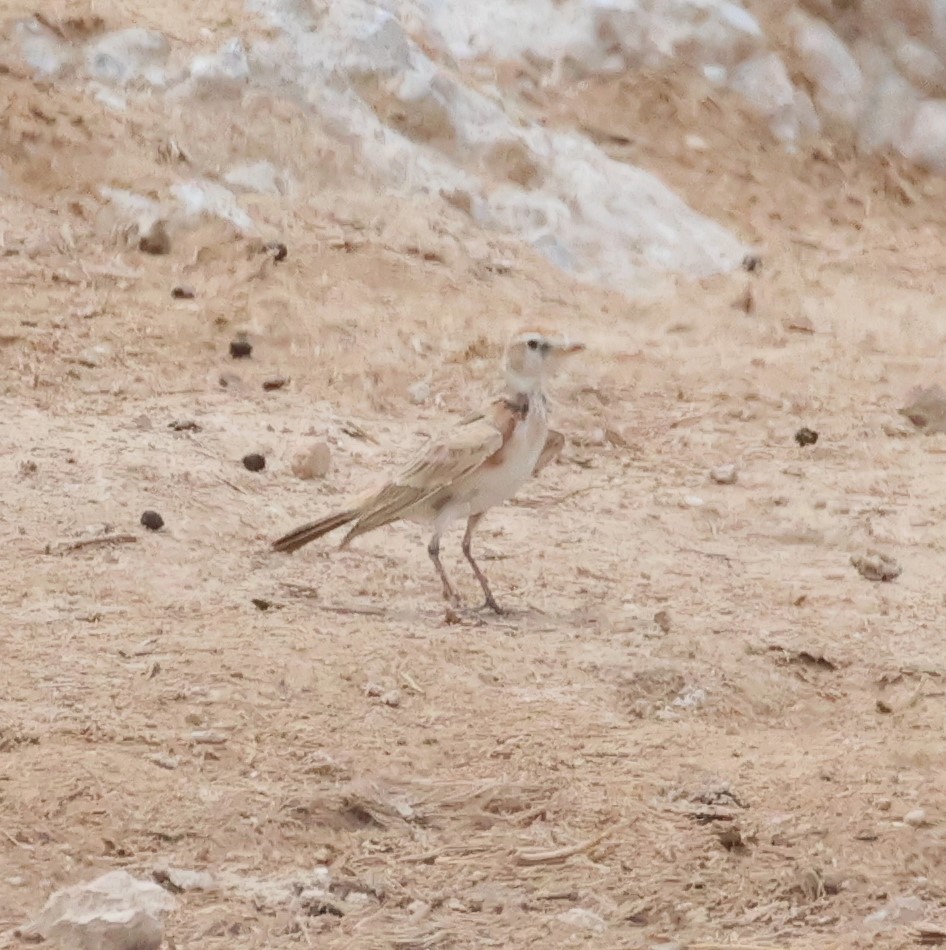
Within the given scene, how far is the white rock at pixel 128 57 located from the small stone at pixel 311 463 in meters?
2.98

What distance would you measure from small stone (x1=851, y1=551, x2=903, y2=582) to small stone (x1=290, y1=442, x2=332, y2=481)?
1848 millimetres

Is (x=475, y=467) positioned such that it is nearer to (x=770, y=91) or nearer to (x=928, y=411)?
(x=928, y=411)

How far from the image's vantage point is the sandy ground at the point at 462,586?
302 cm

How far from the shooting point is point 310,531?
4785 mm

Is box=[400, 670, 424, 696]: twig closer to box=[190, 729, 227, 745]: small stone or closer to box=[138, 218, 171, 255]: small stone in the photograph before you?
box=[190, 729, 227, 745]: small stone

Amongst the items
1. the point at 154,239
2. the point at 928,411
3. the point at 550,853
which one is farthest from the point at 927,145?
the point at 550,853

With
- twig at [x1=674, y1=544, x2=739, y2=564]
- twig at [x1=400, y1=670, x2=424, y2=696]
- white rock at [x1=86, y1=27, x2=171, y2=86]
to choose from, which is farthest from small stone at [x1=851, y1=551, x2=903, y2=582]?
white rock at [x1=86, y1=27, x2=171, y2=86]

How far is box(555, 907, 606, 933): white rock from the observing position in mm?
2822

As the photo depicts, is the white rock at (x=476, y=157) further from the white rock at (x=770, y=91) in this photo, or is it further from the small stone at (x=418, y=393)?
the small stone at (x=418, y=393)

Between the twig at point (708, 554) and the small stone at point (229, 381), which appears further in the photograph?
the small stone at point (229, 381)

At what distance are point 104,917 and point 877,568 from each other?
3.34 m

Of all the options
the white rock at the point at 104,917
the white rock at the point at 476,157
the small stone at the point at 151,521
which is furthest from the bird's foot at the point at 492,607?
the white rock at the point at 476,157

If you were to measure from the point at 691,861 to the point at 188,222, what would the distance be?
16.8ft

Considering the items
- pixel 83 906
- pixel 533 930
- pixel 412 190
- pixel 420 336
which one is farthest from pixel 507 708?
pixel 412 190
